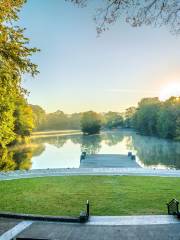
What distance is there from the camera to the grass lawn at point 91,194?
10.5 metres

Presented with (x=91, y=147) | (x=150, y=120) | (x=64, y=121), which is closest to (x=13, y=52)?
Answer: (x=91, y=147)

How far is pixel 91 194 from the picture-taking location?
1273 cm

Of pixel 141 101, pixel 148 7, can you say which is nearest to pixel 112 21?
pixel 148 7

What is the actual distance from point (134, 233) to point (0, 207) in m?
5.19

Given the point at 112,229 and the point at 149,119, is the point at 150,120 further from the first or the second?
the point at 112,229

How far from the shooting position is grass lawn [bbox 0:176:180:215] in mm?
10547

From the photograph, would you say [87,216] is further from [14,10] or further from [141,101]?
[141,101]

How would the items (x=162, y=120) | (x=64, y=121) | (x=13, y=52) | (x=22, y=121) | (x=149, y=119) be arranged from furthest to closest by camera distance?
(x=64, y=121) → (x=149, y=119) → (x=162, y=120) → (x=22, y=121) → (x=13, y=52)

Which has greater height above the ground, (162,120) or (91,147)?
(162,120)

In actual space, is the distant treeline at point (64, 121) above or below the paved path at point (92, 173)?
above

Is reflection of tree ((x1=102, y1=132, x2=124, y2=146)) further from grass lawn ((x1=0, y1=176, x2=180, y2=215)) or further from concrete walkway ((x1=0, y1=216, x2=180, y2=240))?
concrete walkway ((x1=0, y1=216, x2=180, y2=240))

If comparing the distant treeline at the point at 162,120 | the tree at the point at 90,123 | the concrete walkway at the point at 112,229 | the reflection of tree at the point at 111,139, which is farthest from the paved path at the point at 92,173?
the tree at the point at 90,123

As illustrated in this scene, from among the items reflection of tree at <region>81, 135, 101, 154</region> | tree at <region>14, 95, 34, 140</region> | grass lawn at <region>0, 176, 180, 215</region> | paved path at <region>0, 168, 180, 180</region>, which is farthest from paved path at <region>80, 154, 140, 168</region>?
tree at <region>14, 95, 34, 140</region>

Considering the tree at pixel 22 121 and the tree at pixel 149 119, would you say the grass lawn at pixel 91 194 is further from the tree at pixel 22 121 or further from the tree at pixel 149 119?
the tree at pixel 149 119
